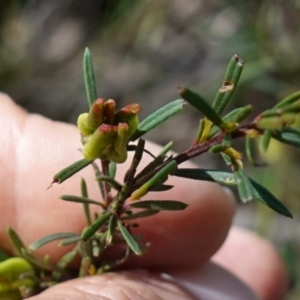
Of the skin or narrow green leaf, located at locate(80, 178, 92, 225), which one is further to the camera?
the skin

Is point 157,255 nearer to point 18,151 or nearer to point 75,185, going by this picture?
point 75,185

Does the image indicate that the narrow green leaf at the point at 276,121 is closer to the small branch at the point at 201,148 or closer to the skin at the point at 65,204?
the small branch at the point at 201,148

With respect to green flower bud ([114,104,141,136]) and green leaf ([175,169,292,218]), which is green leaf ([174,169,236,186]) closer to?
green leaf ([175,169,292,218])

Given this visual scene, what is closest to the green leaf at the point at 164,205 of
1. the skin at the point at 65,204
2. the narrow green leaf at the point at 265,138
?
the narrow green leaf at the point at 265,138

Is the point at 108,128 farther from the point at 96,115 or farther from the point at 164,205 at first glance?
the point at 164,205

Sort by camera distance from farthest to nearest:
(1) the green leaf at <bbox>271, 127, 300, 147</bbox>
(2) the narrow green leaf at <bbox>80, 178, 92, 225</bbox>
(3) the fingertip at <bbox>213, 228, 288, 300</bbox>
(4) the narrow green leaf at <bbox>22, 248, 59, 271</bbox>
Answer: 1. (3) the fingertip at <bbox>213, 228, 288, 300</bbox>
2. (4) the narrow green leaf at <bbox>22, 248, 59, 271</bbox>
3. (2) the narrow green leaf at <bbox>80, 178, 92, 225</bbox>
4. (1) the green leaf at <bbox>271, 127, 300, 147</bbox>

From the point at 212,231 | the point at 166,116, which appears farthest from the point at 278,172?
the point at 166,116

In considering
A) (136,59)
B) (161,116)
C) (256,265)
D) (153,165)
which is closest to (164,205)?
(153,165)

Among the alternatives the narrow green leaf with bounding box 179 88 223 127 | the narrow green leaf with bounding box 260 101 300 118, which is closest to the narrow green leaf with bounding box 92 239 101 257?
the narrow green leaf with bounding box 179 88 223 127
